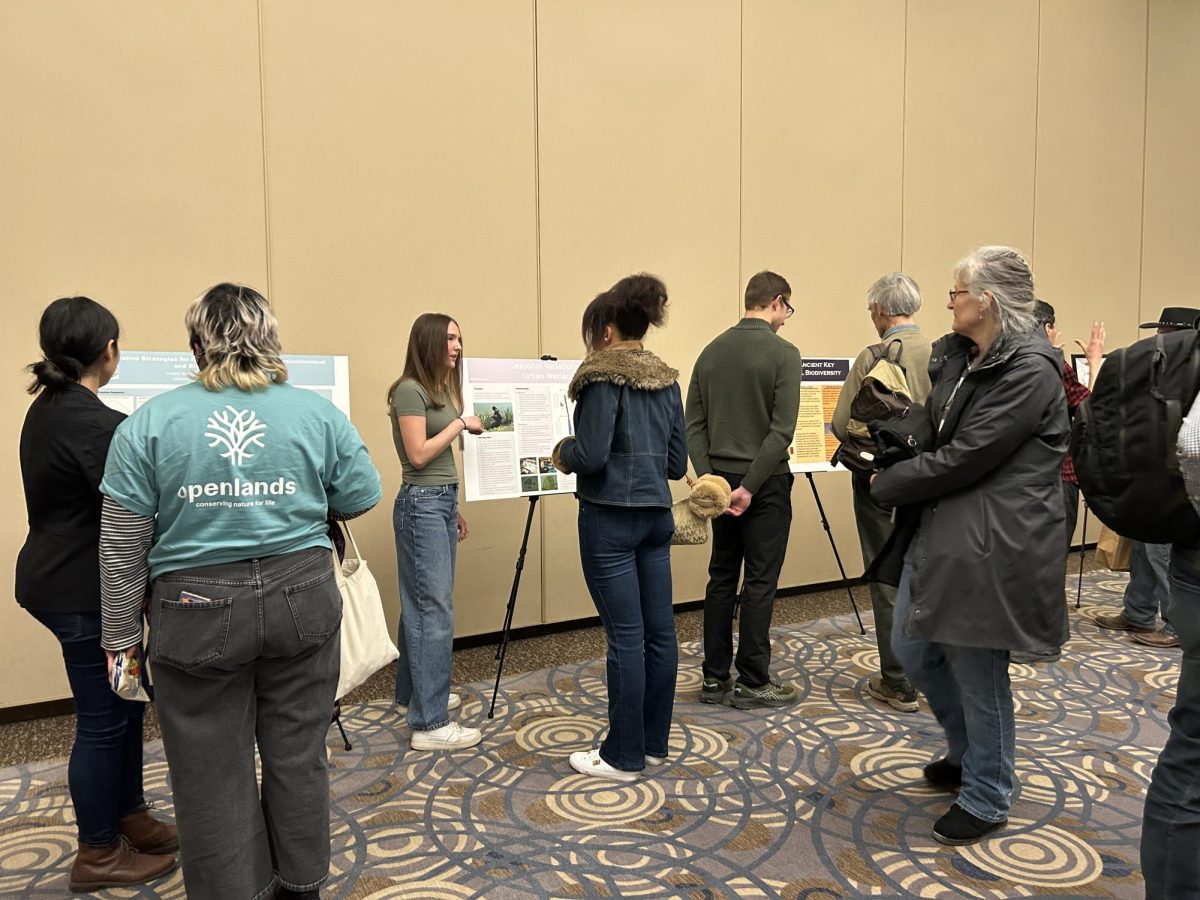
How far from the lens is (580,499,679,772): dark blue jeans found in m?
2.52

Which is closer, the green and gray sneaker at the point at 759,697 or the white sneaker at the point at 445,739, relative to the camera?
the white sneaker at the point at 445,739

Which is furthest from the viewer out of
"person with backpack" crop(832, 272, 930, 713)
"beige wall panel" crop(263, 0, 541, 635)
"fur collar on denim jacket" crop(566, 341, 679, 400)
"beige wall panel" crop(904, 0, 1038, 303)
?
"beige wall panel" crop(904, 0, 1038, 303)

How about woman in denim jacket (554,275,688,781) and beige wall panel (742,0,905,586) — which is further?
beige wall panel (742,0,905,586)

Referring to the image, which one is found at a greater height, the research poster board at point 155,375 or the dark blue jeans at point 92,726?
the research poster board at point 155,375

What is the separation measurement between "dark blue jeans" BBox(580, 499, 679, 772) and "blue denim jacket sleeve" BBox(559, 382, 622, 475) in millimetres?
168

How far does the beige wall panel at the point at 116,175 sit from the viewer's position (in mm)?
3104

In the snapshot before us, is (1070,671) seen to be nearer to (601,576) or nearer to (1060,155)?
(601,576)

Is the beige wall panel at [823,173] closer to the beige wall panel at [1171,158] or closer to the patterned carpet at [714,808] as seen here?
the patterned carpet at [714,808]

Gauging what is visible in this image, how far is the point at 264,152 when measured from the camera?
138 inches

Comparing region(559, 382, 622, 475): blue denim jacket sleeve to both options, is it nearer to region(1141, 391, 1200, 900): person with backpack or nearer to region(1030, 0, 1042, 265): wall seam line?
region(1141, 391, 1200, 900): person with backpack

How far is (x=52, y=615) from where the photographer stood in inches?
78.1

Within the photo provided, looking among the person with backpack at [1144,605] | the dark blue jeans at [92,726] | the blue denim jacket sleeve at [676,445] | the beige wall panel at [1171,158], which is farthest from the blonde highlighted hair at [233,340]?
the beige wall panel at [1171,158]

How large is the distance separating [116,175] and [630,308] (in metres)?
2.33

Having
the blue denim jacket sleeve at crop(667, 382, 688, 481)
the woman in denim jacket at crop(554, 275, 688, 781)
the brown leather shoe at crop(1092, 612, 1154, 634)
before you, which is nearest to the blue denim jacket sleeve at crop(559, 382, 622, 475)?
the woman in denim jacket at crop(554, 275, 688, 781)
